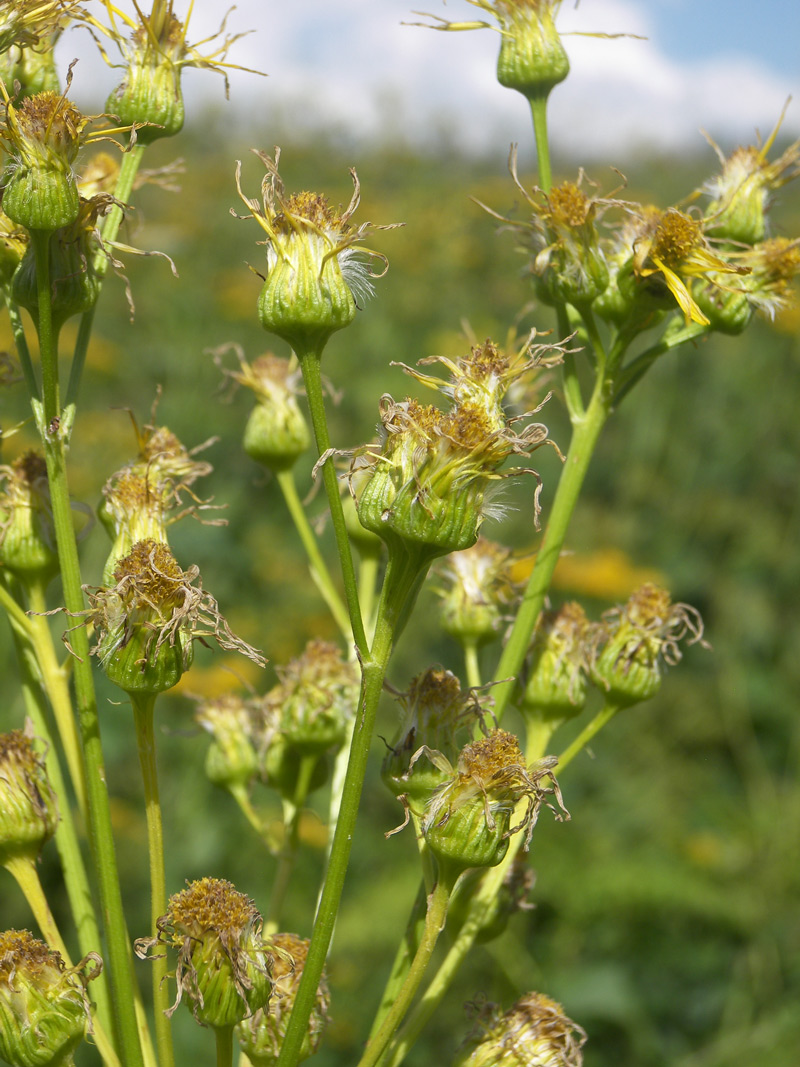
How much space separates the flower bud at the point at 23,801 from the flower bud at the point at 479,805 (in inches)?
24.4

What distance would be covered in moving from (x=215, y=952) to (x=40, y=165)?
1082 millimetres

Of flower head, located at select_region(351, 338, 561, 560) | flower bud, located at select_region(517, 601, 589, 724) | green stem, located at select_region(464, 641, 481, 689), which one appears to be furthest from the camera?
green stem, located at select_region(464, 641, 481, 689)

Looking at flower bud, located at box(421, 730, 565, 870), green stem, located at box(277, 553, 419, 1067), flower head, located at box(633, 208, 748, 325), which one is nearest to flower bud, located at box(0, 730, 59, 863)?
green stem, located at box(277, 553, 419, 1067)

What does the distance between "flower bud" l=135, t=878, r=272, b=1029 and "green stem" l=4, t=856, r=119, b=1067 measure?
0.14 metres

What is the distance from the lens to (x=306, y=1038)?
5.04ft

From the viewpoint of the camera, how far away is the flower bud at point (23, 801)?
159cm

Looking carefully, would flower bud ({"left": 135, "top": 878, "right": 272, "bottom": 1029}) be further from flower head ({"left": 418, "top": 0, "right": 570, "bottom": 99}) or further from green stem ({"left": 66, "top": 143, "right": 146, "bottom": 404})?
flower head ({"left": 418, "top": 0, "right": 570, "bottom": 99})

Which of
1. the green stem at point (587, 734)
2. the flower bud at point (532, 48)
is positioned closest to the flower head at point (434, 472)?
the green stem at point (587, 734)

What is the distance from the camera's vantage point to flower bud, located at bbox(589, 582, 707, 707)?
6.43 feet

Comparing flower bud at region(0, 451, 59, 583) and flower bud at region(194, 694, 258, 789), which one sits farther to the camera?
flower bud at region(194, 694, 258, 789)

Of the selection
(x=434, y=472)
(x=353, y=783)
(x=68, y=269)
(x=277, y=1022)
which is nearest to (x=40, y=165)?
(x=68, y=269)

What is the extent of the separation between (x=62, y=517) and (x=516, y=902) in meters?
1.10

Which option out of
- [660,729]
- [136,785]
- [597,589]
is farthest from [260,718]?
[660,729]

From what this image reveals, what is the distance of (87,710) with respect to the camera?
1.47 metres
